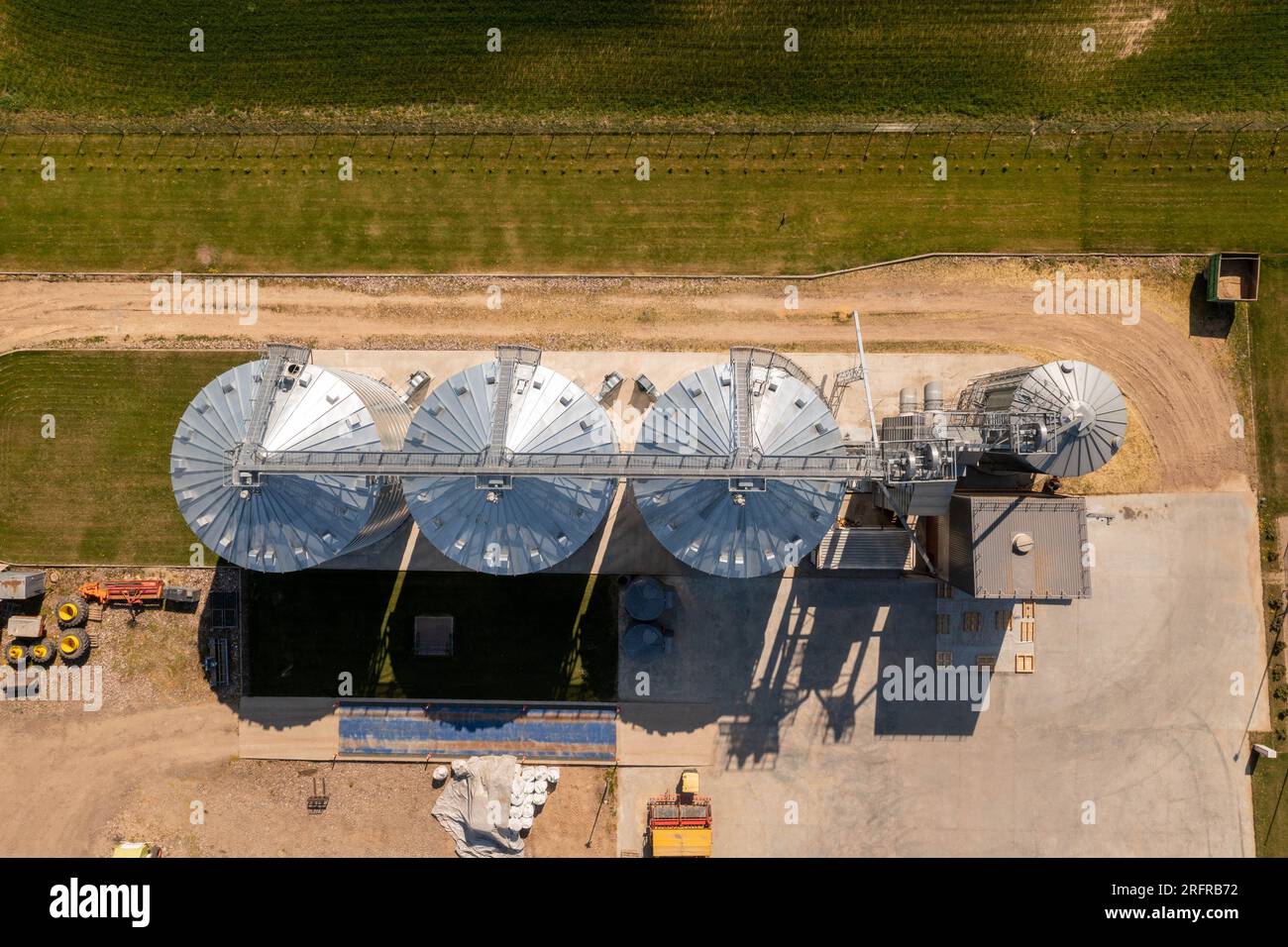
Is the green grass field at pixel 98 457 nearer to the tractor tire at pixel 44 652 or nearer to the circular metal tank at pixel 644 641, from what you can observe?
the tractor tire at pixel 44 652

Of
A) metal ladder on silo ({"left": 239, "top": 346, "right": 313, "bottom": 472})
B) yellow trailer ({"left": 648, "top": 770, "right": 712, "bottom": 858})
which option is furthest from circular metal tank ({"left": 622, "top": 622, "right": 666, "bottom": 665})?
metal ladder on silo ({"left": 239, "top": 346, "right": 313, "bottom": 472})

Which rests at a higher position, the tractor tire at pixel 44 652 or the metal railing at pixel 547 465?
the metal railing at pixel 547 465

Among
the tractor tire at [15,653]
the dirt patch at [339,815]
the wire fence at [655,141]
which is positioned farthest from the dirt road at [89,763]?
the wire fence at [655,141]

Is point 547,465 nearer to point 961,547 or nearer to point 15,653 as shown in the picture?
point 961,547

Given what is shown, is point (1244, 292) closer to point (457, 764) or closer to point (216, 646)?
point (457, 764)

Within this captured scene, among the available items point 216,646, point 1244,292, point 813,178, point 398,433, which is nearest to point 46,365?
point 216,646

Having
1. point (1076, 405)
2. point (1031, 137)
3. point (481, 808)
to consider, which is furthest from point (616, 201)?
point (481, 808)

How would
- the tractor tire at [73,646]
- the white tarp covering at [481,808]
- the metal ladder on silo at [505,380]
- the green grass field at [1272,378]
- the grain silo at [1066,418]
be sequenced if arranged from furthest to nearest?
the green grass field at [1272,378] < the tractor tire at [73,646] < the white tarp covering at [481,808] < the grain silo at [1066,418] < the metal ladder on silo at [505,380]
